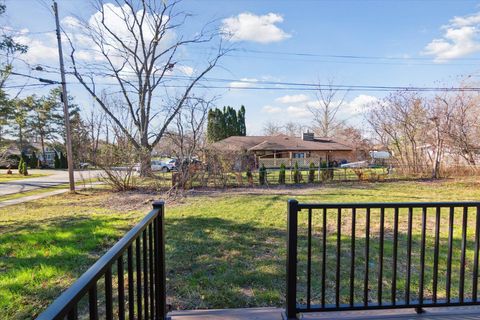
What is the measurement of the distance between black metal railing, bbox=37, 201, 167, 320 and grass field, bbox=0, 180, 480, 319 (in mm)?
581

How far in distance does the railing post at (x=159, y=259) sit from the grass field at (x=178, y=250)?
0.55 m

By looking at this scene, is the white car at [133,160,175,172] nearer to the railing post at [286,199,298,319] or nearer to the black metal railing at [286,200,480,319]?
the black metal railing at [286,200,480,319]

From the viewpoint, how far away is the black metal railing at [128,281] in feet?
2.20

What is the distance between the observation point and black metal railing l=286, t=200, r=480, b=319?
182cm

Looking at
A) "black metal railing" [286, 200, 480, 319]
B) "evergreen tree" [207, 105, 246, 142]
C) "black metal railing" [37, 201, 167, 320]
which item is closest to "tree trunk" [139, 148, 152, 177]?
"black metal railing" [286, 200, 480, 319]

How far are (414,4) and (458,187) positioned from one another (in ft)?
20.4

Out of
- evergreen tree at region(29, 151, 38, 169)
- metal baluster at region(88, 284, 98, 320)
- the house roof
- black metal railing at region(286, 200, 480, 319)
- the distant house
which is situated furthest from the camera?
evergreen tree at region(29, 151, 38, 169)

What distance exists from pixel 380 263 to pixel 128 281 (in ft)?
5.07

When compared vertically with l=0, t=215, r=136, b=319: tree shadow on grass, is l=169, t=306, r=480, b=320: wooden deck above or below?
above

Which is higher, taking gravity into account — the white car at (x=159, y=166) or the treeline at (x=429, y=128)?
the treeline at (x=429, y=128)

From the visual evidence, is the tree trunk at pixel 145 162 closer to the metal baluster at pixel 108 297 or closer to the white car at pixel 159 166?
the white car at pixel 159 166

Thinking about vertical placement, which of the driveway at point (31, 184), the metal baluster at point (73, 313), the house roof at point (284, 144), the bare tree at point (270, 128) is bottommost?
the driveway at point (31, 184)

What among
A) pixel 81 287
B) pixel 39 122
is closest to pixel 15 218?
pixel 81 287

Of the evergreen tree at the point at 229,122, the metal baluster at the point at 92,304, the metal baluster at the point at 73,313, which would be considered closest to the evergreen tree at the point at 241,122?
the evergreen tree at the point at 229,122
